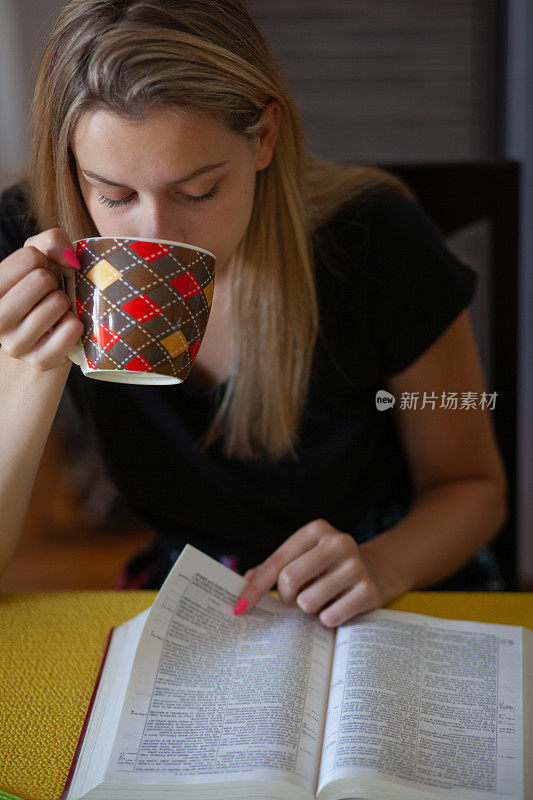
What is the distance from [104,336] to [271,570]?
→ 0.86ft

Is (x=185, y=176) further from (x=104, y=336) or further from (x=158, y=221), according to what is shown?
(x=104, y=336)

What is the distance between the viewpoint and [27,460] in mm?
Result: 816

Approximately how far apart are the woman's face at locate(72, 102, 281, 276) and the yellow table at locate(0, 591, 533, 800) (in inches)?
14.1

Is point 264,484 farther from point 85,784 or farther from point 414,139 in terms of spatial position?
point 414,139

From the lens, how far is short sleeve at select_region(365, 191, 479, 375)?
0.95 meters

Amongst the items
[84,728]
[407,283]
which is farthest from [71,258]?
[407,283]

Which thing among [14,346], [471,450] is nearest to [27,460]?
[14,346]

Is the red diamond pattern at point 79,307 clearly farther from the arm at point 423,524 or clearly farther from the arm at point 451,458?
the arm at point 451,458

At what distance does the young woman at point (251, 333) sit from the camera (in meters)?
0.65

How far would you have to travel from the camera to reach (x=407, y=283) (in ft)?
3.14

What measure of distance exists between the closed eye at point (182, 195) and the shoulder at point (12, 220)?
293mm

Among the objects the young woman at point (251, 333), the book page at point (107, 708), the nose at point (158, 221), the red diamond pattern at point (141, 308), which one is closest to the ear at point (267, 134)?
the young woman at point (251, 333)
